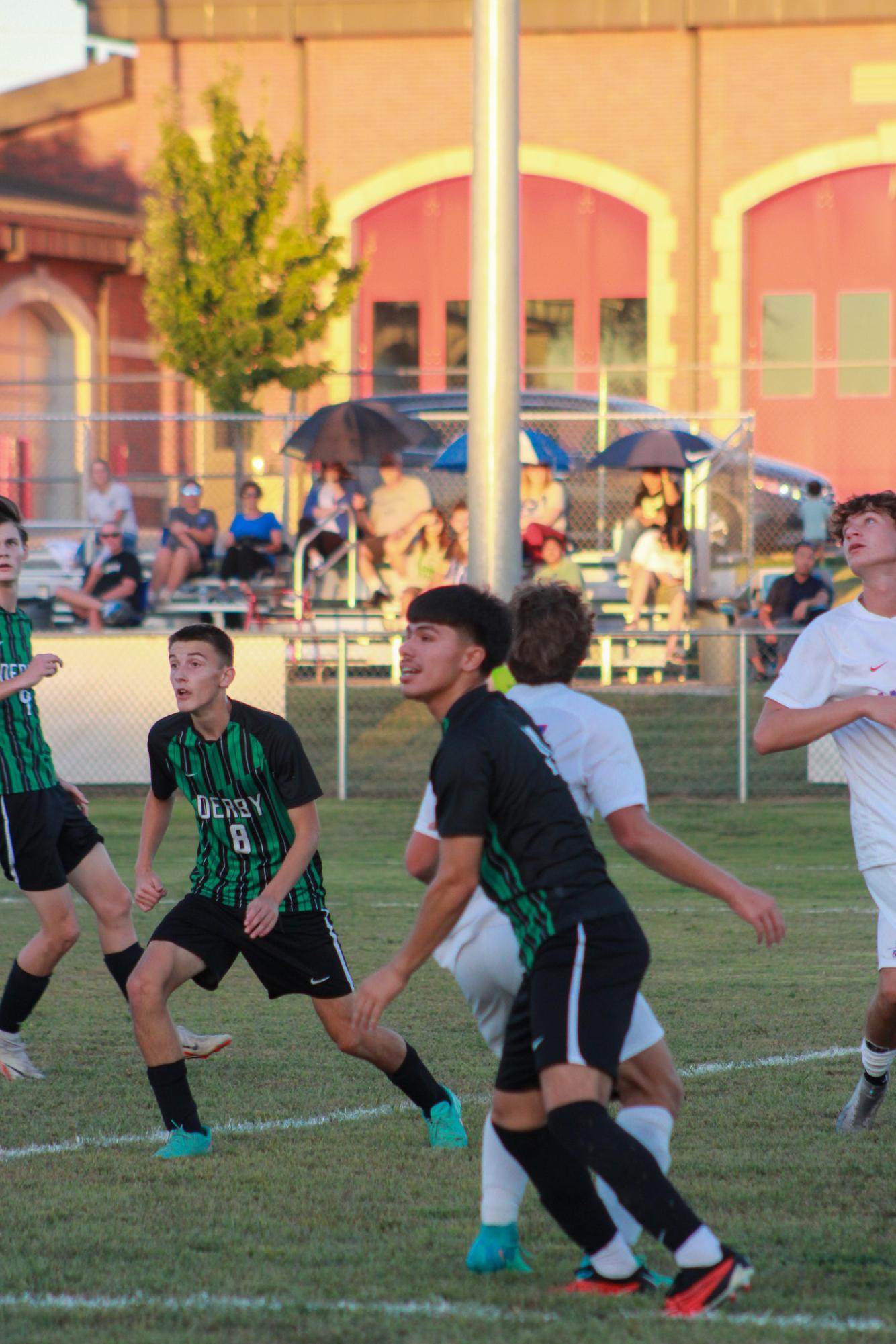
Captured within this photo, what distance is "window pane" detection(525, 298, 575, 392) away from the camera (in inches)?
1130

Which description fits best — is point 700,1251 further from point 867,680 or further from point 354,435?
point 354,435

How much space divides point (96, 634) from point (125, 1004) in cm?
676

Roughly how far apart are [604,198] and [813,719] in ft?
81.1

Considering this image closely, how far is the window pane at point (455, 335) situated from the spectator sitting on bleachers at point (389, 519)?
11584 mm

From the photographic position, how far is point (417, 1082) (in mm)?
5449

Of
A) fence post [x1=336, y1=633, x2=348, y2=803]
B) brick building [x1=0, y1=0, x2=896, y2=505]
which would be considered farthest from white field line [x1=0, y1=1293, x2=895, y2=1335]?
brick building [x1=0, y1=0, x2=896, y2=505]

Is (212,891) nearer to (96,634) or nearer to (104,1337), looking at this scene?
(104,1337)

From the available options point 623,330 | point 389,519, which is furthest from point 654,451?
point 623,330

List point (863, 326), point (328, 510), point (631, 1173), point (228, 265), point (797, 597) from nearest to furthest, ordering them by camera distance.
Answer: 1. point (631, 1173)
2. point (797, 597)
3. point (328, 510)
4. point (228, 265)
5. point (863, 326)

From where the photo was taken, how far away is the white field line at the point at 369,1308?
383 centimetres

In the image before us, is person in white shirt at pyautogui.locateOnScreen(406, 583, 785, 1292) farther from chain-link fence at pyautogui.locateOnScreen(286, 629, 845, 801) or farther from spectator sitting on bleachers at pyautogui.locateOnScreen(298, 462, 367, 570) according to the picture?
spectator sitting on bleachers at pyautogui.locateOnScreen(298, 462, 367, 570)

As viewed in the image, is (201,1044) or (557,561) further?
(557,561)

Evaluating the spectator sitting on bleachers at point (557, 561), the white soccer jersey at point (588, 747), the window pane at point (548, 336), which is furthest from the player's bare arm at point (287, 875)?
the window pane at point (548, 336)

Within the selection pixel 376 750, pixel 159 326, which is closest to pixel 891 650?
pixel 376 750
